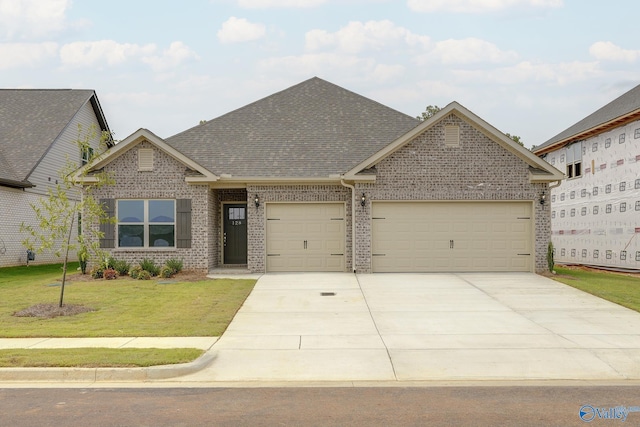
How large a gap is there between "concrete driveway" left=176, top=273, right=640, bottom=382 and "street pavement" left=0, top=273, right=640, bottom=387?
22 millimetres

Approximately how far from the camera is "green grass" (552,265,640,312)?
13.5 meters

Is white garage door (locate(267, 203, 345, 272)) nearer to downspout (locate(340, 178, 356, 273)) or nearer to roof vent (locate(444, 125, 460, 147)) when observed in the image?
downspout (locate(340, 178, 356, 273))

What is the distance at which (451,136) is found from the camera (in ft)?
60.7

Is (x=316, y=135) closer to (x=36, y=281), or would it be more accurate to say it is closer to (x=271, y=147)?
(x=271, y=147)

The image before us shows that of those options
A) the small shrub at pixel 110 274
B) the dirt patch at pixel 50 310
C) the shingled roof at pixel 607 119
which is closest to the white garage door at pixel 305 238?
the small shrub at pixel 110 274

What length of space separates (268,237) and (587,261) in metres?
14.3

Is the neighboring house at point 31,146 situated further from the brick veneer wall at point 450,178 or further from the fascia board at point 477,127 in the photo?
the brick veneer wall at point 450,178

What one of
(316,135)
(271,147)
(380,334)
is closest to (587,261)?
(316,135)

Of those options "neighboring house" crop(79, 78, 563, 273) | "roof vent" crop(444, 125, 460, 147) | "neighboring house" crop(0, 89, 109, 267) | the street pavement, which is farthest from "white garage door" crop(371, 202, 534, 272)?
"neighboring house" crop(0, 89, 109, 267)

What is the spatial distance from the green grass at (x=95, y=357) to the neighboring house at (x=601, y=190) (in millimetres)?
18770

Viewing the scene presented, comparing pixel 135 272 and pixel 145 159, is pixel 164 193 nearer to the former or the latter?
pixel 145 159

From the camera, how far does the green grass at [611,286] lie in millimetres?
13488

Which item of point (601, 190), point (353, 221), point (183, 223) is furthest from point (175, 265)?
point (601, 190)

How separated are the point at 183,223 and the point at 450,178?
9.08 meters
